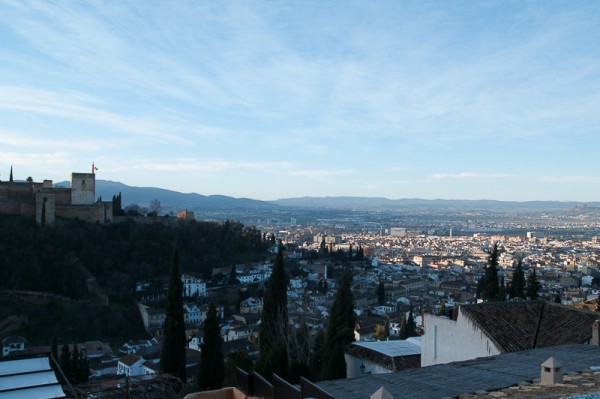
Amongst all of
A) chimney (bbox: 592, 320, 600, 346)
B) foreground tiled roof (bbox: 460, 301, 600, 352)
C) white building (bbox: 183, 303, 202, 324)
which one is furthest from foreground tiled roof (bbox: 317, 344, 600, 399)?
white building (bbox: 183, 303, 202, 324)

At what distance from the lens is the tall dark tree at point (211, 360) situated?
14605 mm

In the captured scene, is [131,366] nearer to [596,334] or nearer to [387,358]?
[387,358]

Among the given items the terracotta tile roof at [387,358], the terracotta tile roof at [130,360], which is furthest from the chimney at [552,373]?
the terracotta tile roof at [130,360]

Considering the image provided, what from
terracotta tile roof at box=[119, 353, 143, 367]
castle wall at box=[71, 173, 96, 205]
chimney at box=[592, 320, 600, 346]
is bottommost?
terracotta tile roof at box=[119, 353, 143, 367]

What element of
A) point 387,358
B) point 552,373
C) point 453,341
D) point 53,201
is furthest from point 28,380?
point 53,201

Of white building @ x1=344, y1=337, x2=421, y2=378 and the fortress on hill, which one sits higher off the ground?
the fortress on hill

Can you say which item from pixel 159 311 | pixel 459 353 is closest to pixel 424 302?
pixel 159 311

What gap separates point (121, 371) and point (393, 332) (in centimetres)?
1412

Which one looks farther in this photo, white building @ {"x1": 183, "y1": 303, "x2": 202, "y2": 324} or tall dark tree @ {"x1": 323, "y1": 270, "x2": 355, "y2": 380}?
white building @ {"x1": 183, "y1": 303, "x2": 202, "y2": 324}

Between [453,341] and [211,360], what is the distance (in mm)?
7810

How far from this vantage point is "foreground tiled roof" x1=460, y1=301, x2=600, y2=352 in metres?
8.76

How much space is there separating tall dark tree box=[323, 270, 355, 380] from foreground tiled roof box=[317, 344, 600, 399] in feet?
16.6

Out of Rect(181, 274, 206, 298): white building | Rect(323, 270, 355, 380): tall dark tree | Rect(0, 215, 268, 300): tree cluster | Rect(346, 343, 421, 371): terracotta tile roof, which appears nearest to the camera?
Rect(346, 343, 421, 371): terracotta tile roof

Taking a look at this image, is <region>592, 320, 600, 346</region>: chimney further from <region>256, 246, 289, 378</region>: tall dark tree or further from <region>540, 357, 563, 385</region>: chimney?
<region>256, 246, 289, 378</region>: tall dark tree
